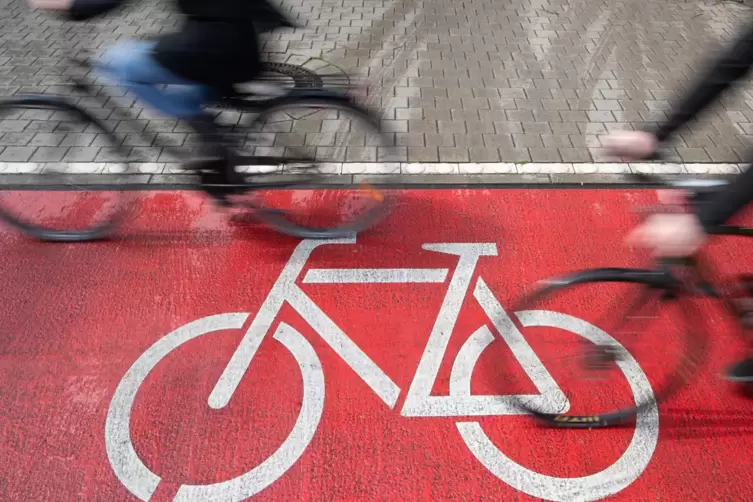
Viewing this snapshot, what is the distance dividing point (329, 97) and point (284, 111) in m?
0.41

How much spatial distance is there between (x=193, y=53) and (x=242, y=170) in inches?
49.3

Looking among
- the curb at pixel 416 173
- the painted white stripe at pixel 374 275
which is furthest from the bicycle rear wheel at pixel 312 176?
the painted white stripe at pixel 374 275

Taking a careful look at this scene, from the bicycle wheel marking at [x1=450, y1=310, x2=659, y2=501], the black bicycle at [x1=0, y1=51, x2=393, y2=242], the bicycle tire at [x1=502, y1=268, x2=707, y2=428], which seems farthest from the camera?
the black bicycle at [x1=0, y1=51, x2=393, y2=242]

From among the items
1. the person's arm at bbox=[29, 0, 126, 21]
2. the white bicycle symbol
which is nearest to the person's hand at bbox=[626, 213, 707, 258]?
the white bicycle symbol

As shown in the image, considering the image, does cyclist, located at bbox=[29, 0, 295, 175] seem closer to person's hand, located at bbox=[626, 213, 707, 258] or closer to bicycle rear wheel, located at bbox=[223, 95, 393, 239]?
bicycle rear wheel, located at bbox=[223, 95, 393, 239]

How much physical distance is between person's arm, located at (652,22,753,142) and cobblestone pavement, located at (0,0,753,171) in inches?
99.3

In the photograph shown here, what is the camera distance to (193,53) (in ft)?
10.3

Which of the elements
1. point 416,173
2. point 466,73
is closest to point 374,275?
point 416,173

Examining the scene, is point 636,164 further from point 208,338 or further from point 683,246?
point 208,338

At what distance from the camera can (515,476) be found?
8.70 feet

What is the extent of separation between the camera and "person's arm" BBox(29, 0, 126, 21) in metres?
3.02

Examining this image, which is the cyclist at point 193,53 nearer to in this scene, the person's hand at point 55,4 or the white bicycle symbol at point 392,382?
the person's hand at point 55,4

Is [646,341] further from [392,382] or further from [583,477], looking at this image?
[392,382]

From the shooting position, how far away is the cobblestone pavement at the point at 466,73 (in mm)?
4848
